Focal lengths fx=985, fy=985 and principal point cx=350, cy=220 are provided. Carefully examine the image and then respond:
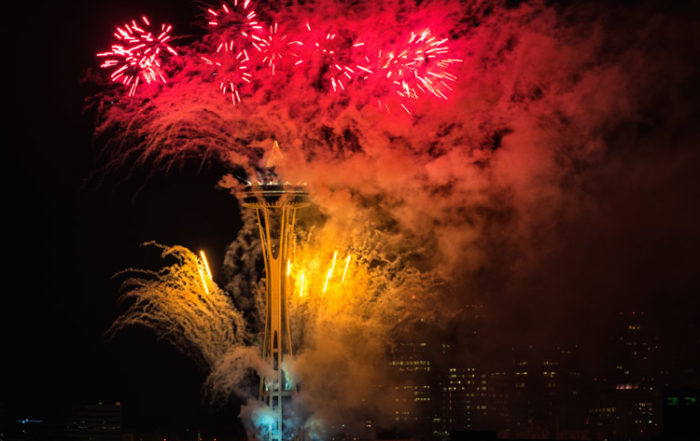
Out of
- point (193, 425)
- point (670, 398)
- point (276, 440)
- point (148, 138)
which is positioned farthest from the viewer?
point (193, 425)

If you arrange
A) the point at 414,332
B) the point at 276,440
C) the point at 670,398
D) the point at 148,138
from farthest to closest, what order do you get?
the point at 414,332
the point at 276,440
the point at 670,398
the point at 148,138

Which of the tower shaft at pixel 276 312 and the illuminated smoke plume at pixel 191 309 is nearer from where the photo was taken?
the illuminated smoke plume at pixel 191 309

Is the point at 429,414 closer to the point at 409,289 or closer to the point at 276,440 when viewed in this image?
the point at 276,440

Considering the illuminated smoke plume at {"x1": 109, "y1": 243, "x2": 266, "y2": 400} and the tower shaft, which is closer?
the illuminated smoke plume at {"x1": 109, "y1": 243, "x2": 266, "y2": 400}

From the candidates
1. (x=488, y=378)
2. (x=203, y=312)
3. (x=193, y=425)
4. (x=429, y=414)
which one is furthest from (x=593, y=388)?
(x=203, y=312)

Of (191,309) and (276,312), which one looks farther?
(276,312)

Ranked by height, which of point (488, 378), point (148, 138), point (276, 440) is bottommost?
point (276, 440)

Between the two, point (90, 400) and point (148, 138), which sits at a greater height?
point (148, 138)

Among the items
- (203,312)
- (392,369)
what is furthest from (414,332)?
(203,312)

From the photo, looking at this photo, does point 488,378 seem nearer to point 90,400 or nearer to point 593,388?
point 593,388

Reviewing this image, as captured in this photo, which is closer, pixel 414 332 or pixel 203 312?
pixel 203 312
